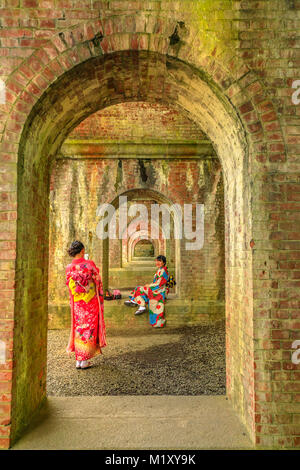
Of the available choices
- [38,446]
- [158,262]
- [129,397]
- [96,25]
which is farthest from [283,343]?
[158,262]

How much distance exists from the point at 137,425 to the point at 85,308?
7.31ft

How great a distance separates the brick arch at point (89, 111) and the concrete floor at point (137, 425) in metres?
0.18

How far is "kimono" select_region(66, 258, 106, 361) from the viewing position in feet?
16.3

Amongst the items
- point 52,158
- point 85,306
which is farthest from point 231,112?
point 85,306

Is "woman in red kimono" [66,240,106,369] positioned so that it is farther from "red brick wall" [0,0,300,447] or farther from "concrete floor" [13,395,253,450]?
"red brick wall" [0,0,300,447]

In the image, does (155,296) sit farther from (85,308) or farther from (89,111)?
(89,111)

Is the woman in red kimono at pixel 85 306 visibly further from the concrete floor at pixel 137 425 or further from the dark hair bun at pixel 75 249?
the concrete floor at pixel 137 425

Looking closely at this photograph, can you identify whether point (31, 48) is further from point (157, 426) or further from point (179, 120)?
point (179, 120)

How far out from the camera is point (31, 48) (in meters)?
2.92

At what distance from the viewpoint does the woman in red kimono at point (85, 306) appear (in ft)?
16.3

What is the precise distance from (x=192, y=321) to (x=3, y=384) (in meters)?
6.10

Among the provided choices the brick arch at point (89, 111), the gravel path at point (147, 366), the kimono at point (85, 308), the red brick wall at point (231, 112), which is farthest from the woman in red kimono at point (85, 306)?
the red brick wall at point (231, 112)

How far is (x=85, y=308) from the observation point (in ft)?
16.5

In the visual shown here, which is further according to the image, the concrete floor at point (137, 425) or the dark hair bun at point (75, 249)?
the dark hair bun at point (75, 249)
